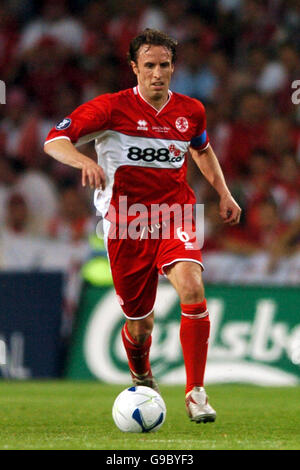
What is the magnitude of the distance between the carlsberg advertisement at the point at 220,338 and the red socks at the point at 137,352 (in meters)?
3.01

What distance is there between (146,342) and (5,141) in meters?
6.79

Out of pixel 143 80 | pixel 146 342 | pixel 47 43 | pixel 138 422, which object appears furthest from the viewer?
pixel 47 43

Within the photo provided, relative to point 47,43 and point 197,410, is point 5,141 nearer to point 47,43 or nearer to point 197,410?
point 47,43

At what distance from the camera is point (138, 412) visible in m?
5.44

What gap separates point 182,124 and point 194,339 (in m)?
1.39

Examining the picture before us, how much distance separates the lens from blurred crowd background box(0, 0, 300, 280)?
1132cm

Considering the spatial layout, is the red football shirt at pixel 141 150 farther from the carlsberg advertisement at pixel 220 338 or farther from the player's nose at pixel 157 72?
the carlsberg advertisement at pixel 220 338

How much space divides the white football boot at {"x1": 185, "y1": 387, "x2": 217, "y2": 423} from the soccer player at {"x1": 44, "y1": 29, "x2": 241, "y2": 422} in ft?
0.42

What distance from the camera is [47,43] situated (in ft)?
44.3

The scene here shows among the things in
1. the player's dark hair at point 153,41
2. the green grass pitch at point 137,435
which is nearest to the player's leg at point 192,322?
the green grass pitch at point 137,435

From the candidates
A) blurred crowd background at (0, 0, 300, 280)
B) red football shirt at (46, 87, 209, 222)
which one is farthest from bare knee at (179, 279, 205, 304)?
blurred crowd background at (0, 0, 300, 280)

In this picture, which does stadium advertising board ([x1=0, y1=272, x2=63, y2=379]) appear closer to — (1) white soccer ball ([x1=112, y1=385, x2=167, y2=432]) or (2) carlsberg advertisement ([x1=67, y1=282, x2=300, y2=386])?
(2) carlsberg advertisement ([x1=67, y1=282, x2=300, y2=386])

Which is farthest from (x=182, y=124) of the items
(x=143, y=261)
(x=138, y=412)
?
(x=138, y=412)

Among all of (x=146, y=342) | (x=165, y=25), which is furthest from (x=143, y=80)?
(x=165, y=25)
